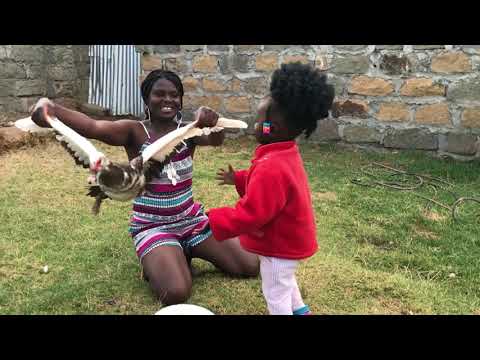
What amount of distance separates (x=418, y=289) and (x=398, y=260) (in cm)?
44

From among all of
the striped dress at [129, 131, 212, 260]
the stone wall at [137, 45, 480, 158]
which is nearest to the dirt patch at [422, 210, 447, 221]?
the stone wall at [137, 45, 480, 158]

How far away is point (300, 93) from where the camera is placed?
2.18 metres

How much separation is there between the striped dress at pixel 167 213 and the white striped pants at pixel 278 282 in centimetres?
78

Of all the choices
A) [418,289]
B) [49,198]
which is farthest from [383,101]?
[49,198]

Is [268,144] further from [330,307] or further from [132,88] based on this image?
[132,88]

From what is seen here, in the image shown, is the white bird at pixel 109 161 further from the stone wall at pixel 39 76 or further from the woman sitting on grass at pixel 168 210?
the stone wall at pixel 39 76

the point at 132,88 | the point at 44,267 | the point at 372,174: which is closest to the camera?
the point at 44,267

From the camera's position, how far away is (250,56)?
263 inches

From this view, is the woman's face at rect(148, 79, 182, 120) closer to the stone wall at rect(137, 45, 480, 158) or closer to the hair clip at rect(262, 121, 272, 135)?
the hair clip at rect(262, 121, 272, 135)

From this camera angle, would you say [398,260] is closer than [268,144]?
No

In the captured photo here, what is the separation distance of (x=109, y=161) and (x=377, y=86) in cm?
444

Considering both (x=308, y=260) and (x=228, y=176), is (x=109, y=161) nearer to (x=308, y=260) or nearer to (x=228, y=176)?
(x=228, y=176)

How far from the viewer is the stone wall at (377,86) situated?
5551 mm
